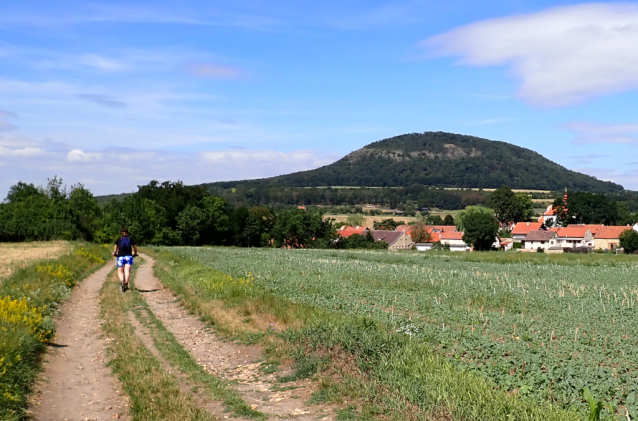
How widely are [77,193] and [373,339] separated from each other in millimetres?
104233

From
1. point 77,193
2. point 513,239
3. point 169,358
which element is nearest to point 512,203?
point 513,239

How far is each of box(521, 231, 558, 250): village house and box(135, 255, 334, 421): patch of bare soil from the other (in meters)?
116

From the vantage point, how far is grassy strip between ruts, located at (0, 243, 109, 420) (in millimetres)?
7668

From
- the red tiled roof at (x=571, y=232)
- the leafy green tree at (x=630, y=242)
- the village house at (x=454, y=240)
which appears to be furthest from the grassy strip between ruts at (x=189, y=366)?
the red tiled roof at (x=571, y=232)

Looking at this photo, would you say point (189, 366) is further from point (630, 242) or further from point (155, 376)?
point (630, 242)

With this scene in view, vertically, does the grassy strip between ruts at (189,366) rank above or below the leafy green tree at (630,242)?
above

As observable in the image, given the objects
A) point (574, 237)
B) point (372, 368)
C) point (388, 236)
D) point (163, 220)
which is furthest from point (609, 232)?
point (372, 368)

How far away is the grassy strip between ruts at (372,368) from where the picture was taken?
6957 mm

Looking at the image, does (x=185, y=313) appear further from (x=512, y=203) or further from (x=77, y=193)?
(x=512, y=203)

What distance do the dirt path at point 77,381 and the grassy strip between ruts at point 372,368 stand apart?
10.0 feet

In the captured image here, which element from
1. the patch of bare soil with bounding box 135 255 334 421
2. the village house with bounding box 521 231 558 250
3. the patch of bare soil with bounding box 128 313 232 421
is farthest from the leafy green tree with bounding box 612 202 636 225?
the patch of bare soil with bounding box 128 313 232 421

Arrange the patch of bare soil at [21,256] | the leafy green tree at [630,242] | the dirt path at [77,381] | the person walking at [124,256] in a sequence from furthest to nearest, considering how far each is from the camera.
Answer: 1. the leafy green tree at [630,242]
2. the patch of bare soil at [21,256]
3. the person walking at [124,256]
4. the dirt path at [77,381]

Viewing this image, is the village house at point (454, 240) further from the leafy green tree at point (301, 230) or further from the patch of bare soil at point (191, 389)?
the patch of bare soil at point (191, 389)

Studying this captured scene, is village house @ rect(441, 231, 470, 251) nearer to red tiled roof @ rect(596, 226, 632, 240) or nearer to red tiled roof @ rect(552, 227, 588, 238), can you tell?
red tiled roof @ rect(552, 227, 588, 238)
